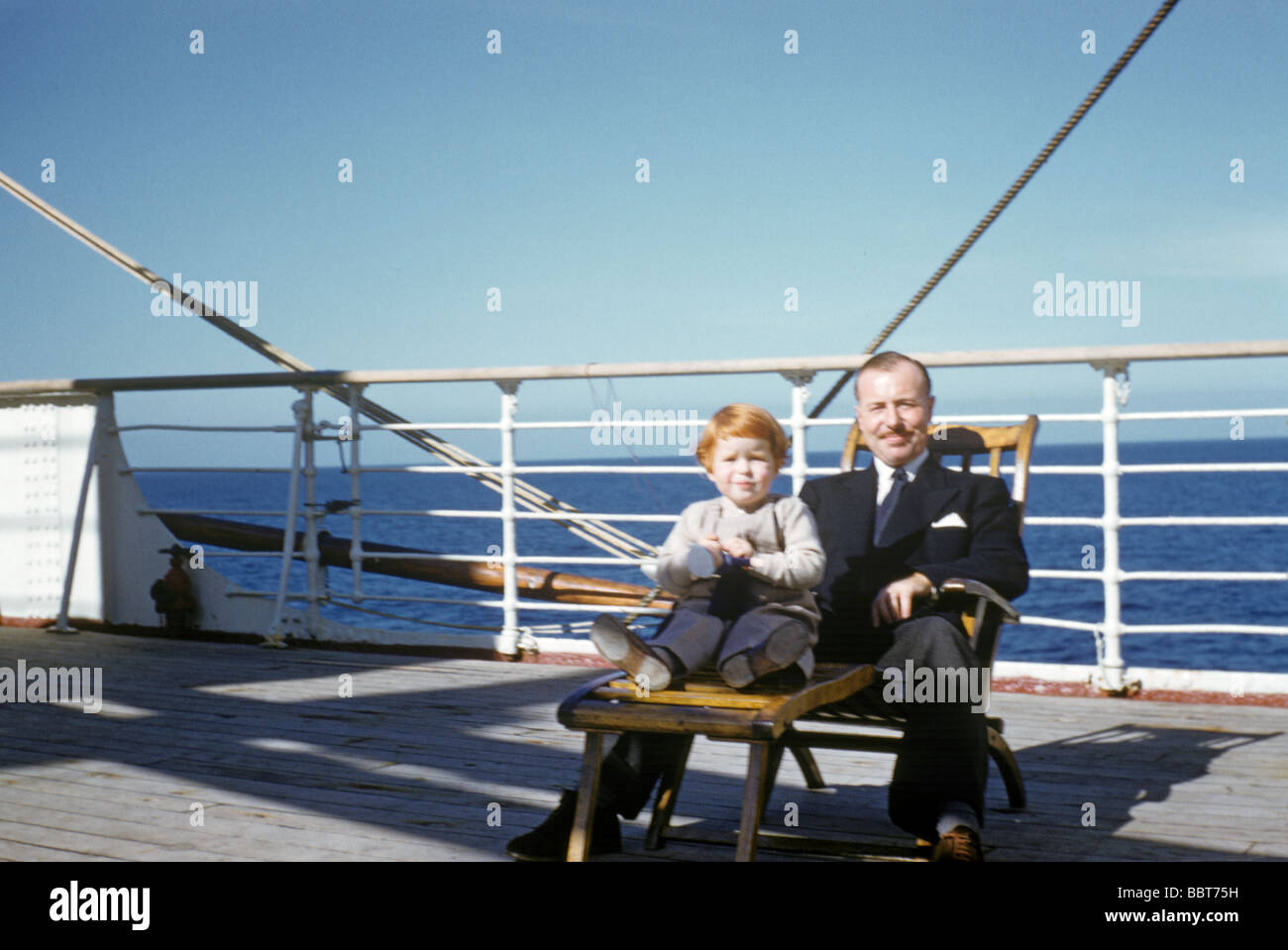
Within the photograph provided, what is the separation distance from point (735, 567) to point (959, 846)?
605 millimetres

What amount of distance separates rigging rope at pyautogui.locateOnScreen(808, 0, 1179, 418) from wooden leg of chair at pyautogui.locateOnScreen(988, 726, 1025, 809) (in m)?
1.69

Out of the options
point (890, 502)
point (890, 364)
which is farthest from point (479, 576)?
point (890, 364)

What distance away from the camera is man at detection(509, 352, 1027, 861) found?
212cm

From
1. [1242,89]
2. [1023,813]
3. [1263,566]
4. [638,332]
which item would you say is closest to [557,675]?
[1023,813]

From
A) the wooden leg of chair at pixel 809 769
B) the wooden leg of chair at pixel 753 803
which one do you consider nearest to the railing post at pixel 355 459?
the wooden leg of chair at pixel 809 769

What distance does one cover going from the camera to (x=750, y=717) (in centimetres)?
184

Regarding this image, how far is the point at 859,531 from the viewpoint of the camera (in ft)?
8.39

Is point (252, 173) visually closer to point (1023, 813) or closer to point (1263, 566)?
point (1023, 813)

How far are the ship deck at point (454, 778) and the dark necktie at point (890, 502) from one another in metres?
0.61

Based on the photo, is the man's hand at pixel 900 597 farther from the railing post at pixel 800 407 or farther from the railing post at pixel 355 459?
the railing post at pixel 355 459

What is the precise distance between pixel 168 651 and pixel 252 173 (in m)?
16.5

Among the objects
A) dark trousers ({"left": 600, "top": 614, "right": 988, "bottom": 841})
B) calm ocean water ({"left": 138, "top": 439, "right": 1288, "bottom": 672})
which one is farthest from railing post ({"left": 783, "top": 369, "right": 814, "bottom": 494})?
dark trousers ({"left": 600, "top": 614, "right": 988, "bottom": 841})

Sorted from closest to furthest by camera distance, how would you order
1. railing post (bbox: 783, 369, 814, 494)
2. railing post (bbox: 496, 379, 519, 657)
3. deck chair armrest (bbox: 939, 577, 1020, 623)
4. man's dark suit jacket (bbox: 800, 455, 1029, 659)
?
deck chair armrest (bbox: 939, 577, 1020, 623) → man's dark suit jacket (bbox: 800, 455, 1029, 659) → railing post (bbox: 783, 369, 814, 494) → railing post (bbox: 496, 379, 519, 657)

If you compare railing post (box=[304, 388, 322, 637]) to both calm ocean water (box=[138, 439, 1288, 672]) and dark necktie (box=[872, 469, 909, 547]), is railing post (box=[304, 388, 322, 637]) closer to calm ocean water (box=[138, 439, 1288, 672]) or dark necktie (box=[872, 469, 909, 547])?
calm ocean water (box=[138, 439, 1288, 672])
